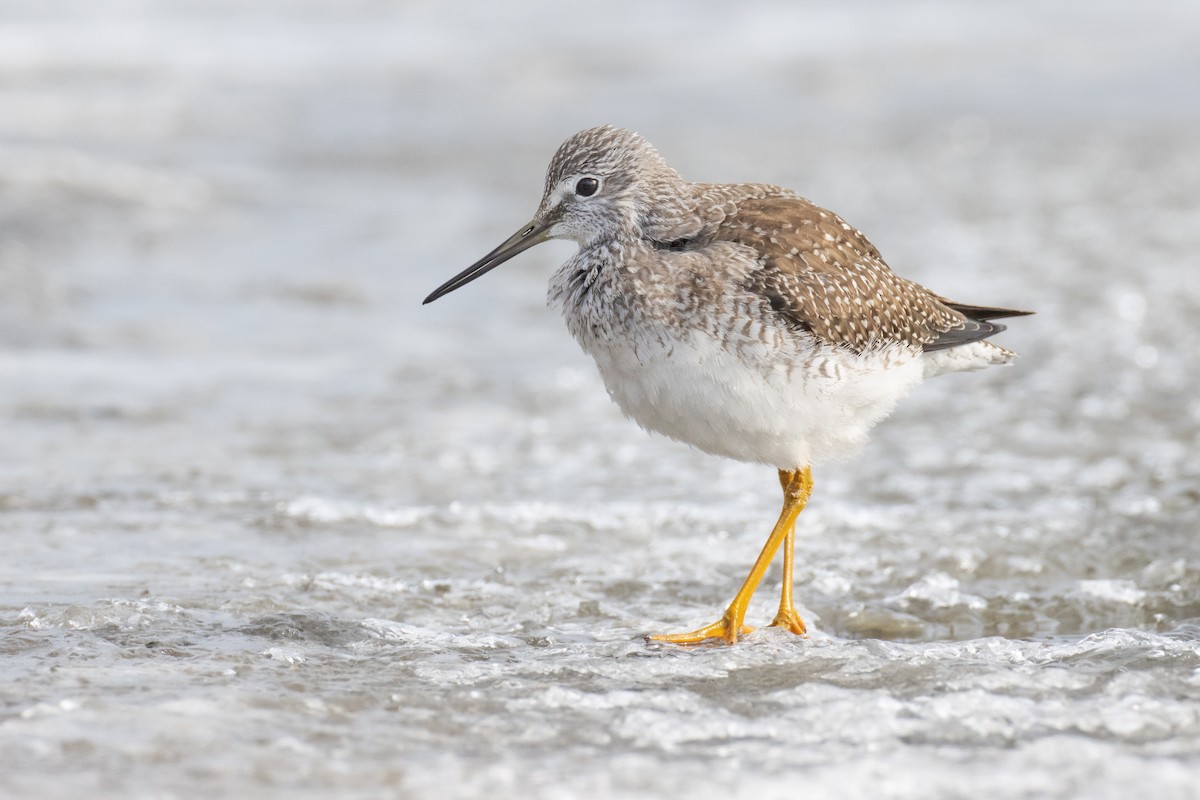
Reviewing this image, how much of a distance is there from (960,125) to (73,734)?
47.9ft

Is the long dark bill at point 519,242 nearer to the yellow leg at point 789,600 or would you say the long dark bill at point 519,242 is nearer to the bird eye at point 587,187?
the bird eye at point 587,187

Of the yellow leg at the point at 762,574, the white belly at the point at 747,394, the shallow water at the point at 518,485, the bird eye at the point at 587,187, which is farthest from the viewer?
the bird eye at the point at 587,187

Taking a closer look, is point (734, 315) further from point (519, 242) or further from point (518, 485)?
point (518, 485)

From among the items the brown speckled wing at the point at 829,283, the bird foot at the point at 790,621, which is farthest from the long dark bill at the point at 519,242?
the bird foot at the point at 790,621

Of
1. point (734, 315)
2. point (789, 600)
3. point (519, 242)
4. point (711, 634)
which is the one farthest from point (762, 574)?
point (519, 242)

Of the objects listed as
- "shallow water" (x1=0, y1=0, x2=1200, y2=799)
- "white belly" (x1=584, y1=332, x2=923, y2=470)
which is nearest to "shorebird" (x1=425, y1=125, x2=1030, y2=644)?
→ "white belly" (x1=584, y1=332, x2=923, y2=470)

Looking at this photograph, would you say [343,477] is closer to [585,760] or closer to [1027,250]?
[585,760]

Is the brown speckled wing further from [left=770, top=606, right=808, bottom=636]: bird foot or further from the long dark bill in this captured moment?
[left=770, top=606, right=808, bottom=636]: bird foot

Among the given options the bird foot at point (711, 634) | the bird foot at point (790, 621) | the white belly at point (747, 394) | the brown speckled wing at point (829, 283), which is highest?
the brown speckled wing at point (829, 283)

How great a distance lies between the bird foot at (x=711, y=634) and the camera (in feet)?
19.1

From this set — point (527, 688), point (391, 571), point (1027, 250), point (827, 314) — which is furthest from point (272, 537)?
point (1027, 250)

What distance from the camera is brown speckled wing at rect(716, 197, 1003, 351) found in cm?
576

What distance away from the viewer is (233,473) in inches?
309

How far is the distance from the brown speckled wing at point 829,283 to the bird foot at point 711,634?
1.21 meters
